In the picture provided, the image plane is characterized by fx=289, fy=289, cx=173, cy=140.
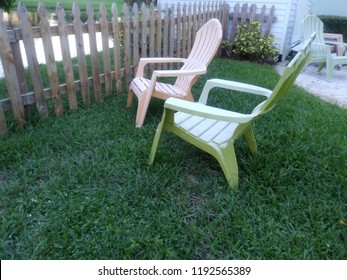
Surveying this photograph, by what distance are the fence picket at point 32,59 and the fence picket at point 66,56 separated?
0.34 metres

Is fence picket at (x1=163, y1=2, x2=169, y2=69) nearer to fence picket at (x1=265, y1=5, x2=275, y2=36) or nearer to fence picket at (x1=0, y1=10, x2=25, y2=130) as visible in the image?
fence picket at (x1=0, y1=10, x2=25, y2=130)

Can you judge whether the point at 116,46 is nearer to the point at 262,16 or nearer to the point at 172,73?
the point at 172,73

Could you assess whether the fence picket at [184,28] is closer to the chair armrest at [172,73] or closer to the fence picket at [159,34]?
the fence picket at [159,34]

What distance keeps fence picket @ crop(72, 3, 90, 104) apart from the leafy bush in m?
4.40

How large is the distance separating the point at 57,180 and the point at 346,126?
3.11 meters

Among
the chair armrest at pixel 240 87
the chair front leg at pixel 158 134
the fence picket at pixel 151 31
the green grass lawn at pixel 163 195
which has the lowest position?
the green grass lawn at pixel 163 195

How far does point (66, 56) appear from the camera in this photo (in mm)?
3316

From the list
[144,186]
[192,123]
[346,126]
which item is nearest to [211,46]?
[192,123]

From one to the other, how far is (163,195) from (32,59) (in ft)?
6.67

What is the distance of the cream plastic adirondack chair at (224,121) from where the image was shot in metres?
2.00

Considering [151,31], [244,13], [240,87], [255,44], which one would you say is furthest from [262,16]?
[240,87]

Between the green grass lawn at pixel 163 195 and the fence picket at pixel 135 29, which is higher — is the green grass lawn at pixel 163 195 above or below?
below

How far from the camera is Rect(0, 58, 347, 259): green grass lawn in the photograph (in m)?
1.78

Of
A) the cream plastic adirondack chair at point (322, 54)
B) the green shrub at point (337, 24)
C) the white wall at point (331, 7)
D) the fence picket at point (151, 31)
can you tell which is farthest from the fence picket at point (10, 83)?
the white wall at point (331, 7)
